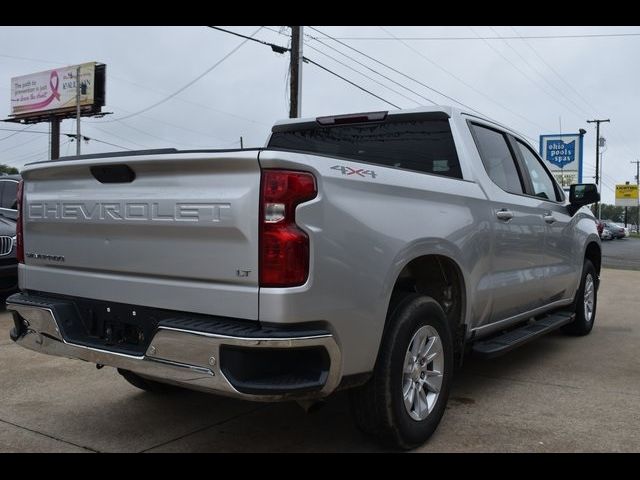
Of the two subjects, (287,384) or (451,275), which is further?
(451,275)

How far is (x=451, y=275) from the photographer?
13.2ft

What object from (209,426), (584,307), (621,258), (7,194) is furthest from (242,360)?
(621,258)

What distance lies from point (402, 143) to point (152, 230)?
7.14 ft

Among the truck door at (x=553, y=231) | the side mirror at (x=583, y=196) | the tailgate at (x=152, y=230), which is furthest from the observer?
the side mirror at (x=583, y=196)

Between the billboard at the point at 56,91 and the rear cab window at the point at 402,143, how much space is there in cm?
4568

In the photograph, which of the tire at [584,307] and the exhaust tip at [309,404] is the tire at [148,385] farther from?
the tire at [584,307]

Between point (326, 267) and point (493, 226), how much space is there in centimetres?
197

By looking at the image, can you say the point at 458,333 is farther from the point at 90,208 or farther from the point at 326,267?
the point at 90,208

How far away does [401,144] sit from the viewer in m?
4.55

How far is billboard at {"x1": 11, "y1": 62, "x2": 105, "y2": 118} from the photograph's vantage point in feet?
152

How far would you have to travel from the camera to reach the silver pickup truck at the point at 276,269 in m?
2.72

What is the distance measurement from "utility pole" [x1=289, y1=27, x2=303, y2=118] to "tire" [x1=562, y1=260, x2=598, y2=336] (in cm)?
1133

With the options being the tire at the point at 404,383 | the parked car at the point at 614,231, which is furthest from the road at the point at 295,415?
the parked car at the point at 614,231
